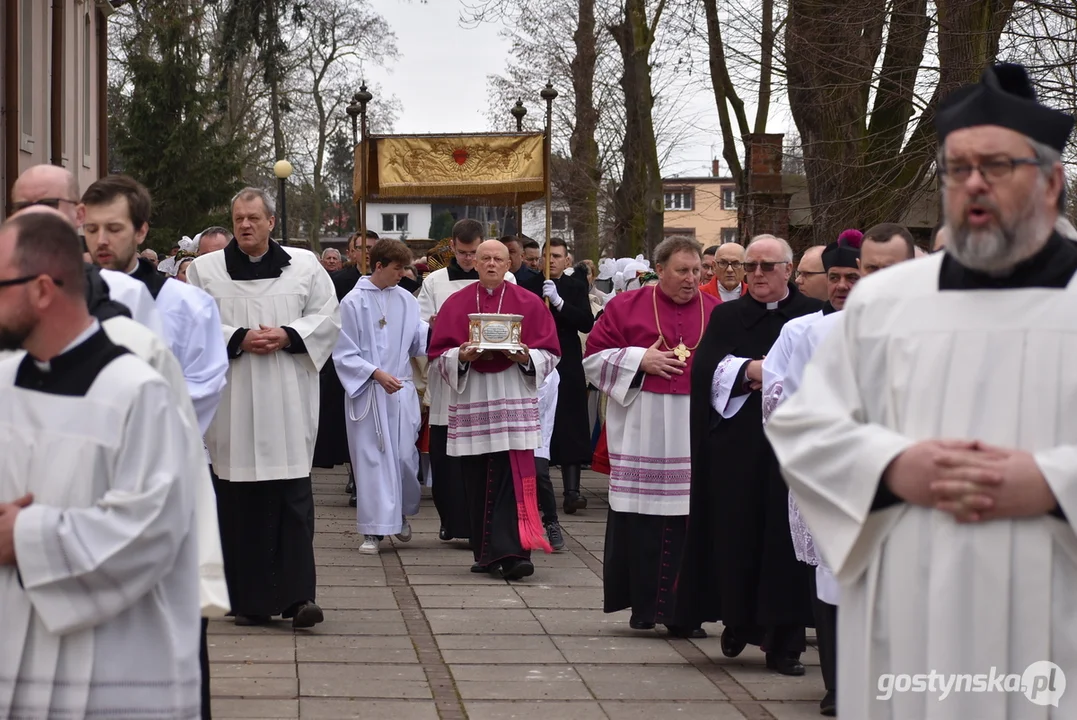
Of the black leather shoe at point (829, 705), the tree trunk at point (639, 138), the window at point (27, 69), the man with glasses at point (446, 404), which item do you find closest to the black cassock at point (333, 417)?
the man with glasses at point (446, 404)

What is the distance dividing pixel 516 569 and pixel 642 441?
69.1 inches

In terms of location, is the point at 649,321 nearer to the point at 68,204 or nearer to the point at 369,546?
the point at 369,546

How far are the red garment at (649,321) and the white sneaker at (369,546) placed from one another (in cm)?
283

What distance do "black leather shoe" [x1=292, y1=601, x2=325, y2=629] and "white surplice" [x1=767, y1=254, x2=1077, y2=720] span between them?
464 centimetres

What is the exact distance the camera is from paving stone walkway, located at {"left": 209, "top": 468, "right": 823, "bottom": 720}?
21.6ft

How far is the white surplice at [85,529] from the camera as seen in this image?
3441 millimetres

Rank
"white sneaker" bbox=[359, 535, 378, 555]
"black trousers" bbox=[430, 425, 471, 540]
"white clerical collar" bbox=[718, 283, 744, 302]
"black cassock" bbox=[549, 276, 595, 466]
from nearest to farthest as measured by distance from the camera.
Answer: "white clerical collar" bbox=[718, 283, 744, 302] → "white sneaker" bbox=[359, 535, 378, 555] → "black trousers" bbox=[430, 425, 471, 540] → "black cassock" bbox=[549, 276, 595, 466]

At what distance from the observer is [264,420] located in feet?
26.1

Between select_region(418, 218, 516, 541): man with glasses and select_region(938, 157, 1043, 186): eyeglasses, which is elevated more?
A: select_region(938, 157, 1043, 186): eyeglasses

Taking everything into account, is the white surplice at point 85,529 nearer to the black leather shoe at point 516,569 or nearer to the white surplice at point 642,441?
the white surplice at point 642,441

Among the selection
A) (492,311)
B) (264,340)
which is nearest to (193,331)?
(264,340)

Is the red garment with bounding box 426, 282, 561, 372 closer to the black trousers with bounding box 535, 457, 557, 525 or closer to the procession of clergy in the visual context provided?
the black trousers with bounding box 535, 457, 557, 525

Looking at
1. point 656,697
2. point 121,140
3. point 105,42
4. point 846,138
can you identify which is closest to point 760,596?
point 656,697

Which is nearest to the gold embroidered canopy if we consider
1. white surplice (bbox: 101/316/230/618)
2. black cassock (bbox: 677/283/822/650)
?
black cassock (bbox: 677/283/822/650)
